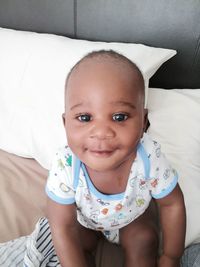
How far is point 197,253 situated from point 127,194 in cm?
24

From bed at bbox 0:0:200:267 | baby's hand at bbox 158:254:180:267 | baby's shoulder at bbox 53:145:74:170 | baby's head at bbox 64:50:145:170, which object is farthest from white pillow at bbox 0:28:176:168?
baby's hand at bbox 158:254:180:267

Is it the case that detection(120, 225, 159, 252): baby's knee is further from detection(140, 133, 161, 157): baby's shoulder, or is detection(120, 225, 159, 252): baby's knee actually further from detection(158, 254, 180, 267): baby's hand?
detection(140, 133, 161, 157): baby's shoulder

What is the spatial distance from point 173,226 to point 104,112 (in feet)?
1.19

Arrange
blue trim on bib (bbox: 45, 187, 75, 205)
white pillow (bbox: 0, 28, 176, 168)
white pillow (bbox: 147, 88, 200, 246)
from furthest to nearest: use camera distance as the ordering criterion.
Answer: white pillow (bbox: 0, 28, 176, 168) < white pillow (bbox: 147, 88, 200, 246) < blue trim on bib (bbox: 45, 187, 75, 205)

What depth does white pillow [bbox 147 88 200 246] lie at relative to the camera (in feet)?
2.88

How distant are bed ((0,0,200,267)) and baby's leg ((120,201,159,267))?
0.05 m

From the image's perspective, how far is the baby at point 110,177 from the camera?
2.12 feet

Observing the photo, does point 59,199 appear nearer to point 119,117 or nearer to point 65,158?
point 65,158

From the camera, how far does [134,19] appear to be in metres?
1.09

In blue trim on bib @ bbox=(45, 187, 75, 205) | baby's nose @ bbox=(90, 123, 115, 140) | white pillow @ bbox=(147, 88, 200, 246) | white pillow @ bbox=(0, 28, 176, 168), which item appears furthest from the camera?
white pillow @ bbox=(0, 28, 176, 168)

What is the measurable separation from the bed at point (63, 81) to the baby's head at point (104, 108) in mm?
324

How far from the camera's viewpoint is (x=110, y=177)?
2.54 ft

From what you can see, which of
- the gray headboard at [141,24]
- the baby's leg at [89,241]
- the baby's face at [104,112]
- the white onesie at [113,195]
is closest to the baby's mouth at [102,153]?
the baby's face at [104,112]

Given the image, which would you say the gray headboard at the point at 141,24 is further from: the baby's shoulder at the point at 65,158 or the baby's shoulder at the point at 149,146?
the baby's shoulder at the point at 65,158
